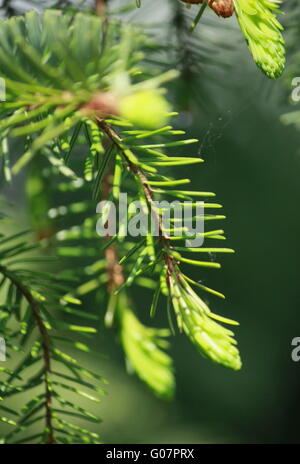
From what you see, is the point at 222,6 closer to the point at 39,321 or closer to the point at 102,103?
the point at 102,103

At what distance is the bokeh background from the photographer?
2.37 feet

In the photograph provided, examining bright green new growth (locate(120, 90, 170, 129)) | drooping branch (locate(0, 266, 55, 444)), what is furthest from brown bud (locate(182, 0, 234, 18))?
drooping branch (locate(0, 266, 55, 444))

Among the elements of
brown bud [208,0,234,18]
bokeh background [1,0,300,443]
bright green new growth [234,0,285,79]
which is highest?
bokeh background [1,0,300,443]

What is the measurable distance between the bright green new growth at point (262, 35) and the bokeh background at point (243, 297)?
0.97 ft

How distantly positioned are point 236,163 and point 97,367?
0.42 metres

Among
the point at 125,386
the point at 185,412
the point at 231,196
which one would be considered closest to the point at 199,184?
the point at 231,196

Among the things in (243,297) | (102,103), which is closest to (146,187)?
(102,103)

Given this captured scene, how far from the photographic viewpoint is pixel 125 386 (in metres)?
0.89

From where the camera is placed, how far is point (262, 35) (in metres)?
0.26

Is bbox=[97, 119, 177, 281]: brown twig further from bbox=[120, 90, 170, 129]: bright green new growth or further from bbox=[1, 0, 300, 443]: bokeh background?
bbox=[1, 0, 300, 443]: bokeh background

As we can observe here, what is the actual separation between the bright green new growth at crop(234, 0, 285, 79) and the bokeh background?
0.30 metres

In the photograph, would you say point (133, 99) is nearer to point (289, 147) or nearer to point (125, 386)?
point (289, 147)

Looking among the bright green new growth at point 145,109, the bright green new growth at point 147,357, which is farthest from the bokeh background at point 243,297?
the bright green new growth at point 145,109

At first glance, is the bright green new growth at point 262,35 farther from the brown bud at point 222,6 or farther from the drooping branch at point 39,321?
the drooping branch at point 39,321
